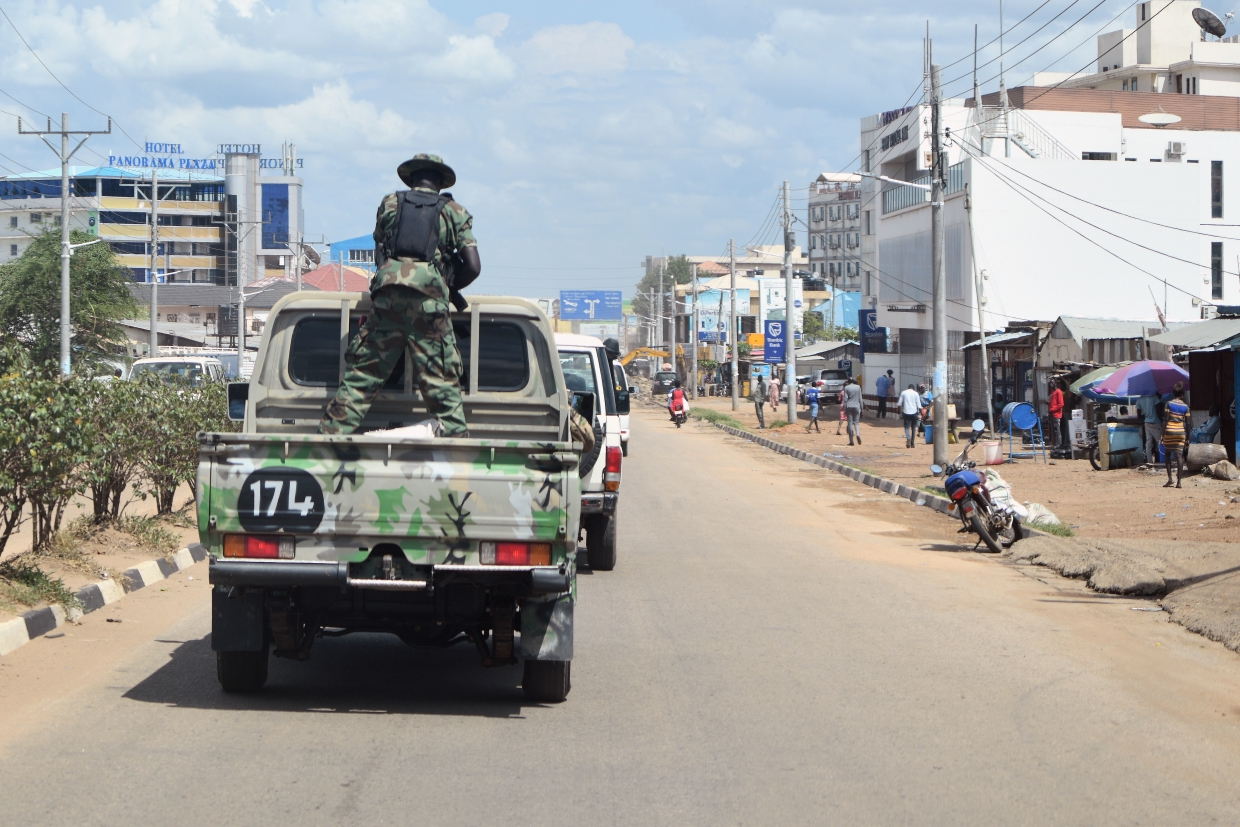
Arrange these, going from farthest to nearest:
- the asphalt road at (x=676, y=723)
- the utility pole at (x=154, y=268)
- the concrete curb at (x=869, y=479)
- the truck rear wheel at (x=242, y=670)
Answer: the utility pole at (x=154, y=268) < the concrete curb at (x=869, y=479) < the truck rear wheel at (x=242, y=670) < the asphalt road at (x=676, y=723)

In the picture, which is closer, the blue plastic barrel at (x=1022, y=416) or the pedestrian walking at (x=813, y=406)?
the blue plastic barrel at (x=1022, y=416)

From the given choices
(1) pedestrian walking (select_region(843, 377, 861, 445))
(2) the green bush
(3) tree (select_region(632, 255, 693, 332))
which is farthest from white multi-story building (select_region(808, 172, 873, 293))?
(2) the green bush

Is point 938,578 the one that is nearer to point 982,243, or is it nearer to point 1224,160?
point 982,243

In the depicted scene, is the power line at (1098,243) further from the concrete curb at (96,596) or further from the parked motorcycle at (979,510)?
the concrete curb at (96,596)

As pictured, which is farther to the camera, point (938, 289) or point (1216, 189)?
→ point (1216, 189)

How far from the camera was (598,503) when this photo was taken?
11.1 meters

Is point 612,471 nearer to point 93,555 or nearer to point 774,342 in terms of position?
point 93,555

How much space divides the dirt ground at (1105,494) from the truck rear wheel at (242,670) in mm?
10747

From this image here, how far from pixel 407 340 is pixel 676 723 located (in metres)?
2.43

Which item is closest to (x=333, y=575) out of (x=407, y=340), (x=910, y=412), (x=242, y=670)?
(x=242, y=670)

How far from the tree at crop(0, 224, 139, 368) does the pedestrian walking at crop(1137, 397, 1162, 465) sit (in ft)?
120

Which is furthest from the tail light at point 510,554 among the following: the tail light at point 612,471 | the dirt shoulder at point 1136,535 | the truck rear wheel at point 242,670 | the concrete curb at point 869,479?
the concrete curb at point 869,479

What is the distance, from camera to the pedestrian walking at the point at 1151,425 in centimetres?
2292

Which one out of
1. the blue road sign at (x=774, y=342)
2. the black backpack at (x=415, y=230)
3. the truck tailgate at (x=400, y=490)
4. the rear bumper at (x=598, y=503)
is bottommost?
the rear bumper at (x=598, y=503)
